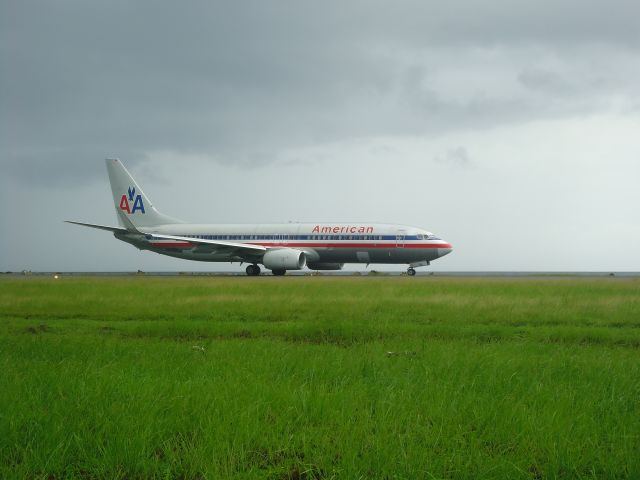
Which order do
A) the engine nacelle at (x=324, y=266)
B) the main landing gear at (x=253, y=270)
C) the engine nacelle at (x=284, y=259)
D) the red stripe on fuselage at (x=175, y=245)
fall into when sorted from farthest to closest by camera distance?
the red stripe on fuselage at (x=175, y=245) → the main landing gear at (x=253, y=270) → the engine nacelle at (x=324, y=266) → the engine nacelle at (x=284, y=259)

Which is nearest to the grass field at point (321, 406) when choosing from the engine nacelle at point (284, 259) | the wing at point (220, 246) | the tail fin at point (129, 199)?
the engine nacelle at point (284, 259)

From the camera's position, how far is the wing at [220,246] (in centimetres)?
4244

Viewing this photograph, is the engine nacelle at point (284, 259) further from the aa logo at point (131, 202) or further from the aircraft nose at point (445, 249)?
the aa logo at point (131, 202)

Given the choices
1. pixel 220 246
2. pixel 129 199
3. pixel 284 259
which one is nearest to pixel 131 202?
pixel 129 199

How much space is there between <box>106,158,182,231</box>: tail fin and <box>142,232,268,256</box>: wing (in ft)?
16.1

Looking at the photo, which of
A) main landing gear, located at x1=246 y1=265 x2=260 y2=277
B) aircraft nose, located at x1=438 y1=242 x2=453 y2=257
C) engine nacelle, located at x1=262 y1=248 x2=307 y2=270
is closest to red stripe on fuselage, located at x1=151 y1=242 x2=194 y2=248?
main landing gear, located at x1=246 y1=265 x2=260 y2=277

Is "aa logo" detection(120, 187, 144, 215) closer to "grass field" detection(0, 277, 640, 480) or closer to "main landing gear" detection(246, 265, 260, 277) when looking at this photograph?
"main landing gear" detection(246, 265, 260, 277)

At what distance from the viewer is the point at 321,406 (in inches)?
199

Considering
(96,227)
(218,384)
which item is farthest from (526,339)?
(96,227)

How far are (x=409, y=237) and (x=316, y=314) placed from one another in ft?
86.3

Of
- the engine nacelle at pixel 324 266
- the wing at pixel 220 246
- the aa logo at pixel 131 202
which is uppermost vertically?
the aa logo at pixel 131 202

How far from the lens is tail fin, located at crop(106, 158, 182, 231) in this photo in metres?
49.9

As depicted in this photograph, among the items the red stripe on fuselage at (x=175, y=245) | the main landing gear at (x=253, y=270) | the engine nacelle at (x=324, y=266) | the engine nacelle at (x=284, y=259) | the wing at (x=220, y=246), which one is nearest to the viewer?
the engine nacelle at (x=284, y=259)

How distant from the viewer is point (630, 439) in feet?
14.9
